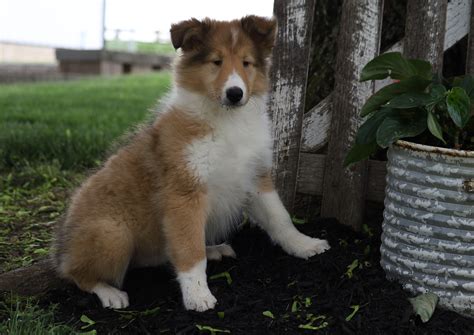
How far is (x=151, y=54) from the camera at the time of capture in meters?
21.8

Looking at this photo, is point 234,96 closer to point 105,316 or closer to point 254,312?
point 254,312

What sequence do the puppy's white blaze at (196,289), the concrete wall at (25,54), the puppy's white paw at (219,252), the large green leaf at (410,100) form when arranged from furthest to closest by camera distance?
1. the concrete wall at (25,54)
2. the puppy's white paw at (219,252)
3. the puppy's white blaze at (196,289)
4. the large green leaf at (410,100)

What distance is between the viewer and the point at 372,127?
3221 millimetres

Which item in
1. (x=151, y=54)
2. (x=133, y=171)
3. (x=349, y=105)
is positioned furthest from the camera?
(x=151, y=54)

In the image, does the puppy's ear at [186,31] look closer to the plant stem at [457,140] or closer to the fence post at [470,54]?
the plant stem at [457,140]

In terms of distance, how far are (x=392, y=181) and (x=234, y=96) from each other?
2.95 feet

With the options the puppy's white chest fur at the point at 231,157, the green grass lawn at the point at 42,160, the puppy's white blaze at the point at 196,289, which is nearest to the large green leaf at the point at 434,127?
the puppy's white chest fur at the point at 231,157

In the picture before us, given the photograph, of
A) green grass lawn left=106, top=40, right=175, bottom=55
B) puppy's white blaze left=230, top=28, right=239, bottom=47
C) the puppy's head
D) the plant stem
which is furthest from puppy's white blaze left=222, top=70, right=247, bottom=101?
green grass lawn left=106, top=40, right=175, bottom=55

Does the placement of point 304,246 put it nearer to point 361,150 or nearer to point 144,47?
point 361,150

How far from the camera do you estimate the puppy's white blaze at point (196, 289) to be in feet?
10.6

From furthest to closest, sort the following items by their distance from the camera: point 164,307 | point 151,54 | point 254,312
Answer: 1. point 151,54
2. point 164,307
3. point 254,312

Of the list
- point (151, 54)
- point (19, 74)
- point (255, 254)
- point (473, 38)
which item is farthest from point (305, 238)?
point (151, 54)

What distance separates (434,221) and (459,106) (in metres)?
0.54

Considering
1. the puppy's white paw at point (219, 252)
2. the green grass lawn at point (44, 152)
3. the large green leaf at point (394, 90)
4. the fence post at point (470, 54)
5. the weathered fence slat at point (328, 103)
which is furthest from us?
the green grass lawn at point (44, 152)
